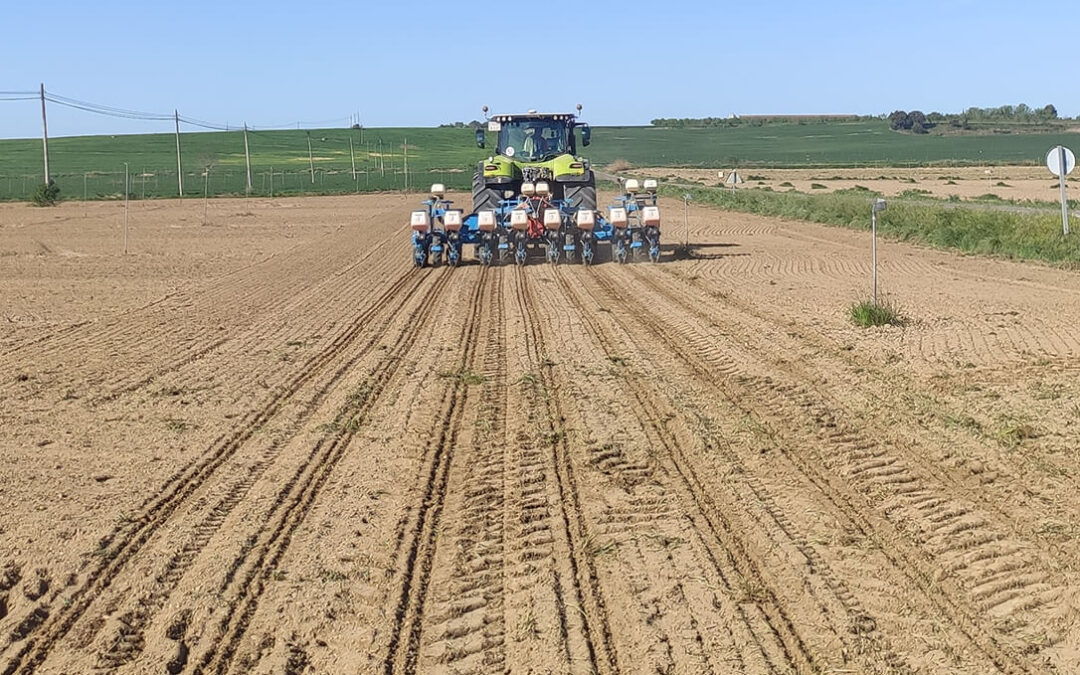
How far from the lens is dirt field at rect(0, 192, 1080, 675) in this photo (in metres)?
5.20

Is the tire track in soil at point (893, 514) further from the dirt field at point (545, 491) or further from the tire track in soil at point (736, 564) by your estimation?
the tire track in soil at point (736, 564)

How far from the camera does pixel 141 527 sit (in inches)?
265

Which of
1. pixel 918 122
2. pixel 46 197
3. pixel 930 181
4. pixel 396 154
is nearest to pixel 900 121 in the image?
pixel 918 122

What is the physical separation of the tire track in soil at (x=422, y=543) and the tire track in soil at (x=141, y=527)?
4.64ft

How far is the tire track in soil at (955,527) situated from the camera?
545 cm

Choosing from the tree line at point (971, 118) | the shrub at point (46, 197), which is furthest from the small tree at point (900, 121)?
the shrub at point (46, 197)

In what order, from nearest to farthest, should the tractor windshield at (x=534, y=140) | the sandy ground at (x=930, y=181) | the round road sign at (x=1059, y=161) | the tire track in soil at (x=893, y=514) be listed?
the tire track in soil at (x=893, y=514) < the round road sign at (x=1059, y=161) < the tractor windshield at (x=534, y=140) < the sandy ground at (x=930, y=181)

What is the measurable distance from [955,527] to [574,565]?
2175 millimetres

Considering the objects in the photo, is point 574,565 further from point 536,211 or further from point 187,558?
point 536,211

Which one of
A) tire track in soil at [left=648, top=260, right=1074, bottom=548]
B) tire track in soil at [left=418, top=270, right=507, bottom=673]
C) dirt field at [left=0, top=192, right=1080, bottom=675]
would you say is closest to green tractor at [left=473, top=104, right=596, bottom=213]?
tire track in soil at [left=648, top=260, right=1074, bottom=548]

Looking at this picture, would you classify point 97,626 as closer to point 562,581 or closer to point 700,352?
point 562,581

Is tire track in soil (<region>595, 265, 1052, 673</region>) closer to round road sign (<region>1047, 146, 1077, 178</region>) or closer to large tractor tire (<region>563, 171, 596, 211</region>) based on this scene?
large tractor tire (<region>563, 171, 596, 211</region>)

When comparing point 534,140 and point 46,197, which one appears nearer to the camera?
point 534,140

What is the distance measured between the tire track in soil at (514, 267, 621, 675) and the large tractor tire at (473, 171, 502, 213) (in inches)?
492
